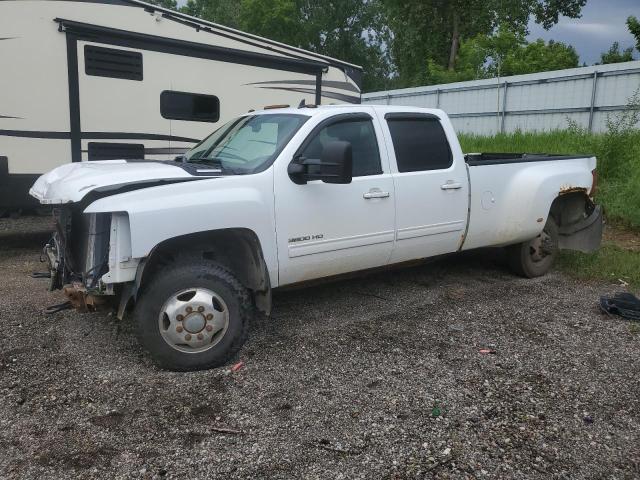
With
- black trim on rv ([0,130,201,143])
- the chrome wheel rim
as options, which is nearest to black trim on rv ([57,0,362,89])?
black trim on rv ([0,130,201,143])

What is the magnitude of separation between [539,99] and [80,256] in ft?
42.8

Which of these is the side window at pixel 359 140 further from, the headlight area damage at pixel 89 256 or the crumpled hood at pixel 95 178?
the headlight area damage at pixel 89 256

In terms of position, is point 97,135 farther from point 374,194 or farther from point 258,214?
point 374,194

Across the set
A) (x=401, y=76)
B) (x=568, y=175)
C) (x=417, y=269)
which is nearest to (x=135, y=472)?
(x=417, y=269)

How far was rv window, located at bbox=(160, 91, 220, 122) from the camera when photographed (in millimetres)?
7770

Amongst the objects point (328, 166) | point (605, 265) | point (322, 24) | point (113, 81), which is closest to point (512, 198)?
point (605, 265)

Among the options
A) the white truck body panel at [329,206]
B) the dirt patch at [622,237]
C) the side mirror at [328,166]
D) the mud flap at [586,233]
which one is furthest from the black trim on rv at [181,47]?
the dirt patch at [622,237]

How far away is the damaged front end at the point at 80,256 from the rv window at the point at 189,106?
3.76 metres

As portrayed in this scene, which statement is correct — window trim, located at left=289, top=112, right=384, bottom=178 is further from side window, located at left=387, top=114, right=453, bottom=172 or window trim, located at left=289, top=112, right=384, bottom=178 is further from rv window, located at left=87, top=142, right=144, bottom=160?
rv window, located at left=87, top=142, right=144, bottom=160

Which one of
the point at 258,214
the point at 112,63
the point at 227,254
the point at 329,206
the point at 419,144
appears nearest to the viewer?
the point at 258,214

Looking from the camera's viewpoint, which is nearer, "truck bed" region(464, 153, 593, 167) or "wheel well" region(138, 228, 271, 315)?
"wheel well" region(138, 228, 271, 315)

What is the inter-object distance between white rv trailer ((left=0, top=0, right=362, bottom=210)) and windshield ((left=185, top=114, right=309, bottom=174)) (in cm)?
262

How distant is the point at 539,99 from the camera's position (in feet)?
47.2

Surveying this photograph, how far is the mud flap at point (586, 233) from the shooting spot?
6.55 meters
